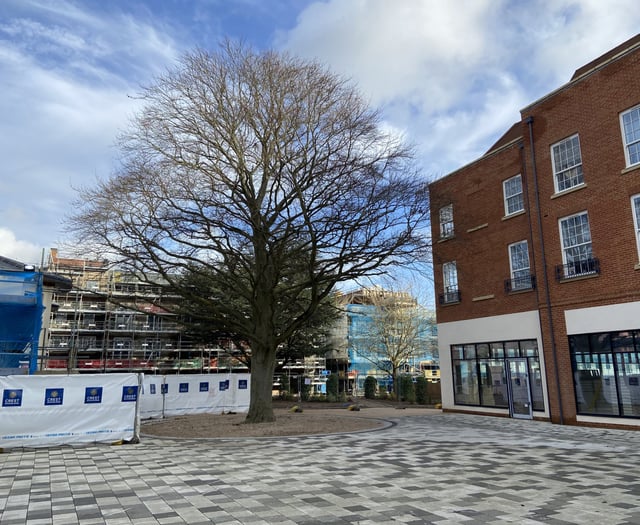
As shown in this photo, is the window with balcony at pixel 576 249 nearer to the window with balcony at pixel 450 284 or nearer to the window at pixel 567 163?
the window at pixel 567 163

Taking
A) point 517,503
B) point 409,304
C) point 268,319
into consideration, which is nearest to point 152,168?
point 268,319

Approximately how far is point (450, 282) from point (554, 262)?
5973 mm

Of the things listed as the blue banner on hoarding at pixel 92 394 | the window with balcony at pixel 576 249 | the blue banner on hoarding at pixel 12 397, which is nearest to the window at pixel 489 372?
the window with balcony at pixel 576 249

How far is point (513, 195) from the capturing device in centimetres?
2022

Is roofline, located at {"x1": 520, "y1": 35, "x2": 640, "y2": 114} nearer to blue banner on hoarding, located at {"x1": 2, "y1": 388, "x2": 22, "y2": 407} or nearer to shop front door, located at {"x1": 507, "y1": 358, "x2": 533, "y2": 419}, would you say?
shop front door, located at {"x1": 507, "y1": 358, "x2": 533, "y2": 419}

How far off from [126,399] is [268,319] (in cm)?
573

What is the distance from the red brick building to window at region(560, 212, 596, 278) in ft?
0.12

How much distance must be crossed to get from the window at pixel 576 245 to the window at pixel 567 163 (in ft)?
4.02

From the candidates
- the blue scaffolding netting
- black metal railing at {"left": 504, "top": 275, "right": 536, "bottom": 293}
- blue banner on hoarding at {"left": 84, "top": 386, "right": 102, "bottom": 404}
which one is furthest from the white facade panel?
the blue scaffolding netting

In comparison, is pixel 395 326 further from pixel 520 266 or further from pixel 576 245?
pixel 576 245

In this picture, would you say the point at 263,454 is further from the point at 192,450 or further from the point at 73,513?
the point at 73,513

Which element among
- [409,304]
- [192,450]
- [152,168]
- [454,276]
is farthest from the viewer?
[409,304]

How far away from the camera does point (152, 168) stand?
52.2 ft

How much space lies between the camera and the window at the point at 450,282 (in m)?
22.9
